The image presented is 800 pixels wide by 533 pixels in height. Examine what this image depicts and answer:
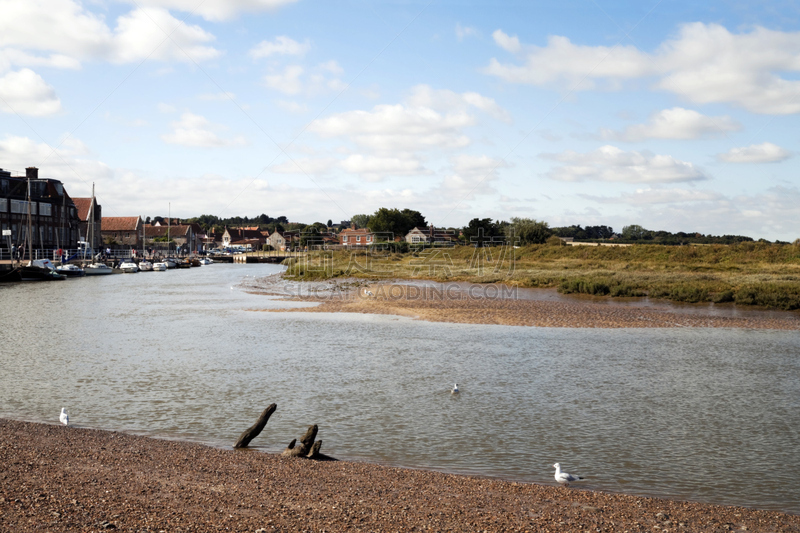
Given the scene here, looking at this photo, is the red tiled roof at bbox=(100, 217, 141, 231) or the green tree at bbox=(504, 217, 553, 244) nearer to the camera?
the green tree at bbox=(504, 217, 553, 244)

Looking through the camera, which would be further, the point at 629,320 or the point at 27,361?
the point at 629,320

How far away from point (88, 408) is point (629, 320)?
28.3 meters

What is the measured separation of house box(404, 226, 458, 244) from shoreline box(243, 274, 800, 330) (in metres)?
100

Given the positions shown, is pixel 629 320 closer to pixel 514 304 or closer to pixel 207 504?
pixel 514 304

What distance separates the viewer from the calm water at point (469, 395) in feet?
39.5

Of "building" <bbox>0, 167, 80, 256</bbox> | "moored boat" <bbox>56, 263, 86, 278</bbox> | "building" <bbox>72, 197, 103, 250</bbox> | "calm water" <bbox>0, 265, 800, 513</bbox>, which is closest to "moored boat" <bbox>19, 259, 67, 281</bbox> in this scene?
"moored boat" <bbox>56, 263, 86, 278</bbox>

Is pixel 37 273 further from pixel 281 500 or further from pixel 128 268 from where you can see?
pixel 281 500

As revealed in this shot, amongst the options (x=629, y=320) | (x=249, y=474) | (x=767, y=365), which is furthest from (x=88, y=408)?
(x=629, y=320)

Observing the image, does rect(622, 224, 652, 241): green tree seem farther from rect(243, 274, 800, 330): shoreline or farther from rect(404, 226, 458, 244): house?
rect(243, 274, 800, 330): shoreline

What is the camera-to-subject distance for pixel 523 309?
39.7 meters

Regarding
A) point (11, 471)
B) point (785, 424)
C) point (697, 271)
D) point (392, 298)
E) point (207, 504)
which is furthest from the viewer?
point (697, 271)

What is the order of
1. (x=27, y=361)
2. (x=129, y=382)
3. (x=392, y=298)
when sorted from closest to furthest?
(x=129, y=382)
(x=27, y=361)
(x=392, y=298)

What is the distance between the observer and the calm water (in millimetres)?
12039

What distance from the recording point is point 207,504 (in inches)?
345
